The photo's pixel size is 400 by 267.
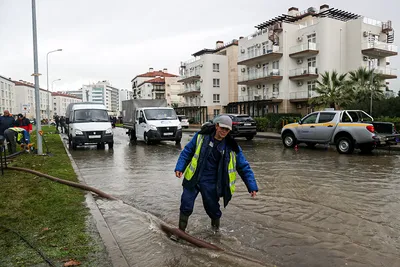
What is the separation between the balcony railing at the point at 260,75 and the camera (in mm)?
41938

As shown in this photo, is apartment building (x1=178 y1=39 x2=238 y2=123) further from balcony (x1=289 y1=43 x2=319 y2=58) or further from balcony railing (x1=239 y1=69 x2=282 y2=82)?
balcony (x1=289 y1=43 x2=319 y2=58)

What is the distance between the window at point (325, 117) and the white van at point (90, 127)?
9792 mm

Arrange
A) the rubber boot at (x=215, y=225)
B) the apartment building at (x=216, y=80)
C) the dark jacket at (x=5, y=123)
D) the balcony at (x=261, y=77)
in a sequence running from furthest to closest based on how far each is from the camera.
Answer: the apartment building at (x=216, y=80), the balcony at (x=261, y=77), the dark jacket at (x=5, y=123), the rubber boot at (x=215, y=225)

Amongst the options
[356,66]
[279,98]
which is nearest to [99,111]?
[279,98]

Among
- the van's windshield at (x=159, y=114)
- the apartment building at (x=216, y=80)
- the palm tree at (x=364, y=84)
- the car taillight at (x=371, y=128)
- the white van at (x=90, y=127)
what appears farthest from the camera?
the apartment building at (x=216, y=80)

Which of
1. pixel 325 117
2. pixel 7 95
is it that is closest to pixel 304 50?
pixel 325 117

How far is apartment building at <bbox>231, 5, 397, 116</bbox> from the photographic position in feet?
125

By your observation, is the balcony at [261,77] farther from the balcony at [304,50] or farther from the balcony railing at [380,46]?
the balcony railing at [380,46]

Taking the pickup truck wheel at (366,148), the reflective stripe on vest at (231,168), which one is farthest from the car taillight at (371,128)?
the reflective stripe on vest at (231,168)

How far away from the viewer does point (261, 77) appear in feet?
144

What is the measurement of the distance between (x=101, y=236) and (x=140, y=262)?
2.73 feet

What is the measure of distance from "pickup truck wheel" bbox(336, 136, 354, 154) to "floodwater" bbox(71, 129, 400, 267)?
11.9ft

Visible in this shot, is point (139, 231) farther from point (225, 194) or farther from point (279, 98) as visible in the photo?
point (279, 98)

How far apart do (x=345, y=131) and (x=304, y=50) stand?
2717 cm
